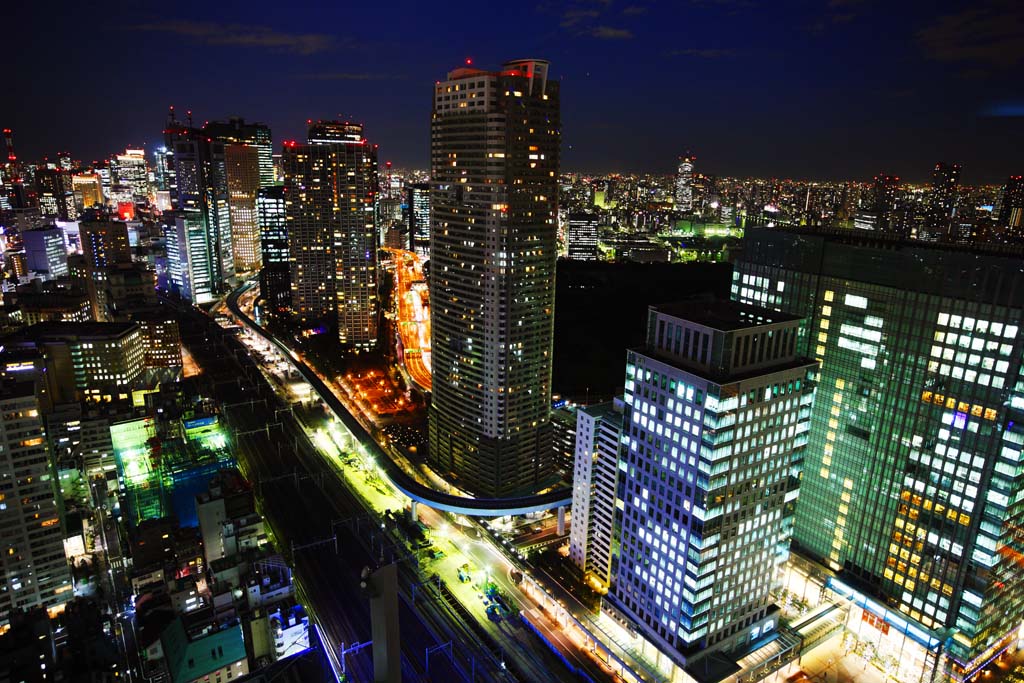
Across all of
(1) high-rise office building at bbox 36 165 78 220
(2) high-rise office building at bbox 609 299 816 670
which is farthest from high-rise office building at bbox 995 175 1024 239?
(1) high-rise office building at bbox 36 165 78 220

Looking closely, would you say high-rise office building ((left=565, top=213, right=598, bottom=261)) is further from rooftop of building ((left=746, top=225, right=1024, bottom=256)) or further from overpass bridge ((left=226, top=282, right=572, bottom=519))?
rooftop of building ((left=746, top=225, right=1024, bottom=256))

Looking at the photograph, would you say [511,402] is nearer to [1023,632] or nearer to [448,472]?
[448,472]

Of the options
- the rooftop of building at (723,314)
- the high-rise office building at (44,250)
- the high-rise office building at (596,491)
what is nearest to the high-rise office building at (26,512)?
the high-rise office building at (596,491)

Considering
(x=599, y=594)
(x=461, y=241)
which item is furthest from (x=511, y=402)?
(x=599, y=594)

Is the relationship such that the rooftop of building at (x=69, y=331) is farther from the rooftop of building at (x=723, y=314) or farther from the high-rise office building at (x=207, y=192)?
the rooftop of building at (x=723, y=314)

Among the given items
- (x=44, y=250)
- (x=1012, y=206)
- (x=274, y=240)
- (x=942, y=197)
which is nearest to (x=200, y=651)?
(x=942, y=197)

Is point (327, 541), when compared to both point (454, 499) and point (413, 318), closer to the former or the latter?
point (454, 499)
